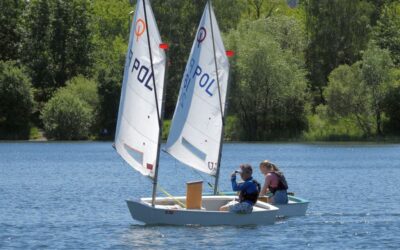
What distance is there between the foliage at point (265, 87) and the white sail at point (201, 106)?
59.6 meters

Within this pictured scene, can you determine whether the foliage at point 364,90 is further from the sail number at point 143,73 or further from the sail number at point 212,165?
the sail number at point 143,73

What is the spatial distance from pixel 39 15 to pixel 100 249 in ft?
300

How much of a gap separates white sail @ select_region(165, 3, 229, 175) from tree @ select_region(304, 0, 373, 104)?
2721 inches

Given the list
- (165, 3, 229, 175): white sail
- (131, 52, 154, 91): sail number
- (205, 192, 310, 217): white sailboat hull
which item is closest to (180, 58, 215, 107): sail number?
(165, 3, 229, 175): white sail

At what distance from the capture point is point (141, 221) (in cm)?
3228

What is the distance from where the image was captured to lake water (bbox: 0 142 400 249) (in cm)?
3064

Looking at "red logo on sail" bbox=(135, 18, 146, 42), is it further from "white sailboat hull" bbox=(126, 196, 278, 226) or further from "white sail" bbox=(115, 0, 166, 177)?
"white sailboat hull" bbox=(126, 196, 278, 226)

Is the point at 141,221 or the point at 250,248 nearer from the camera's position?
the point at 250,248

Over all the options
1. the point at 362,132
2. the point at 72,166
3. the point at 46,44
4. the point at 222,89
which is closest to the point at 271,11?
the point at 46,44

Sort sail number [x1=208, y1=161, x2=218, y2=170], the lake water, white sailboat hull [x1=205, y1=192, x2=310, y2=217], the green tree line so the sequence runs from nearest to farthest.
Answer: the lake water
white sailboat hull [x1=205, y1=192, x2=310, y2=217]
sail number [x1=208, y1=161, x2=218, y2=170]
the green tree line

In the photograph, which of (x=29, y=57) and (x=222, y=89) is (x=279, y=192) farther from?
(x=29, y=57)

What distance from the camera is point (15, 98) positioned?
354ft

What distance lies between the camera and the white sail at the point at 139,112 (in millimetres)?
31359

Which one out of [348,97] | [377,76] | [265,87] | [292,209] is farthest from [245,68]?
[292,209]
